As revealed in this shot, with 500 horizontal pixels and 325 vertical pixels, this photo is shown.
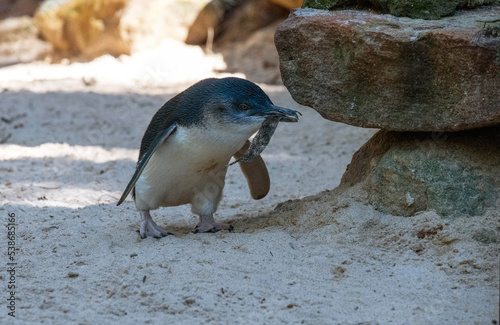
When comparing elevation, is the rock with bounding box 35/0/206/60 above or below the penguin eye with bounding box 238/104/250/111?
below

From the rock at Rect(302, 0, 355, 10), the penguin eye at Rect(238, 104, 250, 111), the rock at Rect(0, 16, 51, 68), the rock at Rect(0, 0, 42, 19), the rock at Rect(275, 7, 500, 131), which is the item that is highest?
the rock at Rect(302, 0, 355, 10)

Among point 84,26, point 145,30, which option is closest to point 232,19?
point 145,30

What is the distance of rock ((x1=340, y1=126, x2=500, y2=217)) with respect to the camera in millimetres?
3322

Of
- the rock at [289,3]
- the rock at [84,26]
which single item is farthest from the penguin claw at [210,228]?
the rock at [84,26]

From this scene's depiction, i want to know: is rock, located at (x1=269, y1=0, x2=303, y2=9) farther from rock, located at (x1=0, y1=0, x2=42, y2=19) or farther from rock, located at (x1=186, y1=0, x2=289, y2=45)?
rock, located at (x1=0, y1=0, x2=42, y2=19)

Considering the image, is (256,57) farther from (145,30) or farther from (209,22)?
(145,30)

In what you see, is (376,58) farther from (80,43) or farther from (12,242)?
(80,43)

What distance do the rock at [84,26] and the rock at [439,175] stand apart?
290 inches

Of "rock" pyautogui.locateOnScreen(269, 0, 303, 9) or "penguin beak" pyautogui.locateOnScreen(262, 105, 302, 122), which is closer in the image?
"penguin beak" pyautogui.locateOnScreen(262, 105, 302, 122)

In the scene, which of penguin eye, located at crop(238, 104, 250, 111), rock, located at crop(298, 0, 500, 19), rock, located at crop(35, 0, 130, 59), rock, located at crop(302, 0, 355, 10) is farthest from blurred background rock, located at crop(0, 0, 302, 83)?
penguin eye, located at crop(238, 104, 250, 111)

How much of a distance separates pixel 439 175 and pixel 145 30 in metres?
7.51

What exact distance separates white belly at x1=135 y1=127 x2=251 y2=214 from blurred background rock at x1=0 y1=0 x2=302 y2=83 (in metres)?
5.54

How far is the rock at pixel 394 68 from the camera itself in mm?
3182

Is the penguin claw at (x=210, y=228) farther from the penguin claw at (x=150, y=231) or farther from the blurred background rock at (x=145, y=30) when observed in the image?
the blurred background rock at (x=145, y=30)
